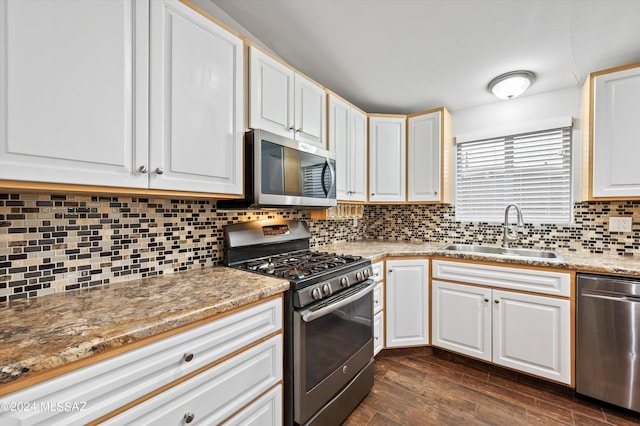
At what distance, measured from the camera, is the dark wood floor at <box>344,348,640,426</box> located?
165 cm

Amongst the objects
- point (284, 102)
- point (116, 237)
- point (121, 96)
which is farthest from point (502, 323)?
point (121, 96)

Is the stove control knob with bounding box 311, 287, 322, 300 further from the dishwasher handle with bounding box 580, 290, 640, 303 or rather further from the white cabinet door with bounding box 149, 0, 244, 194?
the dishwasher handle with bounding box 580, 290, 640, 303

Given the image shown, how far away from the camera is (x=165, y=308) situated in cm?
95

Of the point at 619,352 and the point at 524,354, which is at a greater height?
the point at 619,352

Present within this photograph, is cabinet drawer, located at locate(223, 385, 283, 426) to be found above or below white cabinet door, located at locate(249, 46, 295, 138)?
below

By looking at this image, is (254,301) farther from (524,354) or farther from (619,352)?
(619,352)

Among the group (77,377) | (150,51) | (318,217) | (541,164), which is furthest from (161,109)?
(541,164)

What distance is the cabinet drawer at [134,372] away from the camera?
0.65 m

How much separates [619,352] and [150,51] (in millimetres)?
3019

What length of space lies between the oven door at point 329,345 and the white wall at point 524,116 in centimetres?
206

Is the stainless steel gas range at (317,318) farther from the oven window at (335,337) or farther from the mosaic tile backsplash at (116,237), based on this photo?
the mosaic tile backsplash at (116,237)

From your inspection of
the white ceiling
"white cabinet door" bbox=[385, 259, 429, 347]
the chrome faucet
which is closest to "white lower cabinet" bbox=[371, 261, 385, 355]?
"white cabinet door" bbox=[385, 259, 429, 347]

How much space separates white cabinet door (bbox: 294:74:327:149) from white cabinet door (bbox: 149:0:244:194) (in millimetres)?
474

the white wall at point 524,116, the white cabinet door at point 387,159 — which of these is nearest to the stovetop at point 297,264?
the white cabinet door at point 387,159
